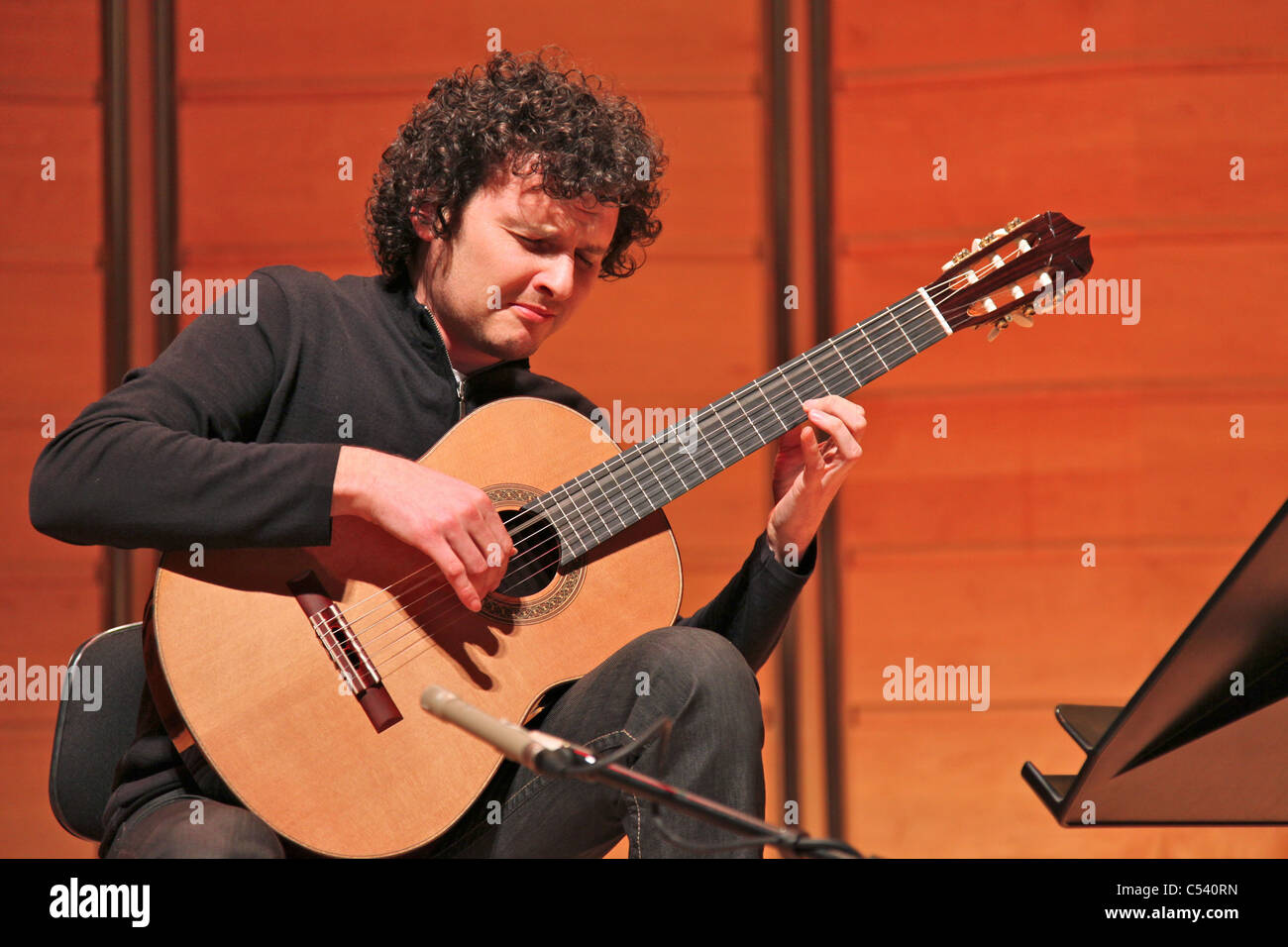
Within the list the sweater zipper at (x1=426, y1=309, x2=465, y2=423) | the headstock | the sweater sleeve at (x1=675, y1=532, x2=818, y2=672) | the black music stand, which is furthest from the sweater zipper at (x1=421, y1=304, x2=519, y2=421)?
the black music stand

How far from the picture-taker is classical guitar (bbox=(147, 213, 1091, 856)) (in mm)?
1259

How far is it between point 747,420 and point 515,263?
40 cm

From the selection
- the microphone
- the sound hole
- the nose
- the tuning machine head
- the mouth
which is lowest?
the microphone

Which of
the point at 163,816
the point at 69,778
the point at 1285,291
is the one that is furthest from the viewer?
the point at 1285,291

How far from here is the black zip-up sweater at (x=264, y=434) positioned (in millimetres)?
1263

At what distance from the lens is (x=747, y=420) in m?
1.55

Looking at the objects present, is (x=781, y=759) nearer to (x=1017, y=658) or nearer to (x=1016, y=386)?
(x=1017, y=658)

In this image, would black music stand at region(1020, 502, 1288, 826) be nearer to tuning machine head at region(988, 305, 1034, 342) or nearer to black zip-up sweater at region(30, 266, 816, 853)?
black zip-up sweater at region(30, 266, 816, 853)

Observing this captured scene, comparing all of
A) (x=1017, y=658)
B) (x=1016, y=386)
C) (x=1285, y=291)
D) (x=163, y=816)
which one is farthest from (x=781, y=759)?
(x=163, y=816)

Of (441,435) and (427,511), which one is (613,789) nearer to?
(427,511)

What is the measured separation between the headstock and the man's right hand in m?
0.73

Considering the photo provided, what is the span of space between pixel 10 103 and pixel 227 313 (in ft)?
5.85

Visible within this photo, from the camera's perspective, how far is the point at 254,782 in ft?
4.06

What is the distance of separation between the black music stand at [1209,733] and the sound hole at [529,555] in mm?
674
